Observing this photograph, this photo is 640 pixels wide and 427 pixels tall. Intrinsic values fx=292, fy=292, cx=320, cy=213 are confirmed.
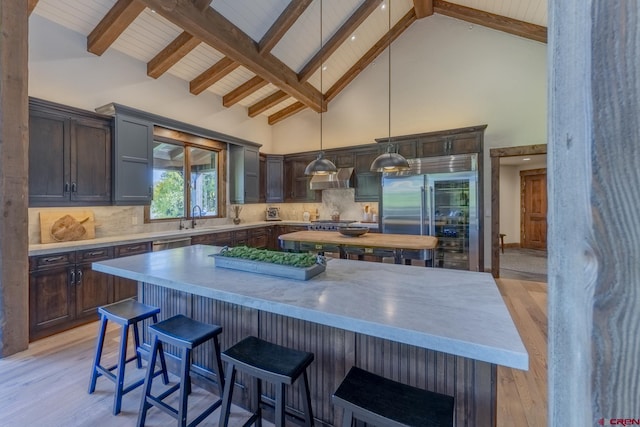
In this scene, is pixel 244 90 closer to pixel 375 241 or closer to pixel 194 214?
pixel 194 214

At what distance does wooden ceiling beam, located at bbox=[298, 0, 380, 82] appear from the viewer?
4.92 m

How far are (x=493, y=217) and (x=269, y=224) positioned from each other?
452cm

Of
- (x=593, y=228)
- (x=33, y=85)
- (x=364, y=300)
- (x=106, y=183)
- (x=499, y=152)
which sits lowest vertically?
(x=364, y=300)

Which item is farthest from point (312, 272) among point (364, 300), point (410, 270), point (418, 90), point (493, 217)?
point (418, 90)

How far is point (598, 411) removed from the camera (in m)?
0.44

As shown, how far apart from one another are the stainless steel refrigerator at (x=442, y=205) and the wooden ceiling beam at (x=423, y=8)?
9.48 ft

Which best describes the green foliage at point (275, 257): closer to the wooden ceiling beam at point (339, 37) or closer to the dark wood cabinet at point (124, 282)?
the dark wood cabinet at point (124, 282)

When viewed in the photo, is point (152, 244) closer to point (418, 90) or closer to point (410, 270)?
point (410, 270)

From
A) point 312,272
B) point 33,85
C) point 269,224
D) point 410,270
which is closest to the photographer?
point 312,272

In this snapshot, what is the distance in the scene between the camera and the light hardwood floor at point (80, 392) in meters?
1.97

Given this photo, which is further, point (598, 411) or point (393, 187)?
point (393, 187)

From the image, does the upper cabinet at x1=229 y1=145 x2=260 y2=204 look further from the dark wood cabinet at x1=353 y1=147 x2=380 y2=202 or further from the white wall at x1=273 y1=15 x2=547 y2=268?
the dark wood cabinet at x1=353 y1=147 x2=380 y2=202

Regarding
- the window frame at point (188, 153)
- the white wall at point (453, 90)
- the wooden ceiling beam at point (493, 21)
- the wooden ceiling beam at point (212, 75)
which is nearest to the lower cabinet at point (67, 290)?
the window frame at point (188, 153)

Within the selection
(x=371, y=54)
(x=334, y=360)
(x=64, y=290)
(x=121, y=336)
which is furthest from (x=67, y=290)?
(x=371, y=54)
